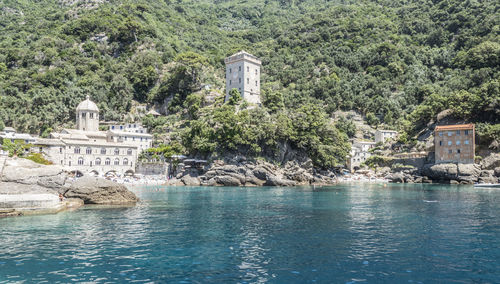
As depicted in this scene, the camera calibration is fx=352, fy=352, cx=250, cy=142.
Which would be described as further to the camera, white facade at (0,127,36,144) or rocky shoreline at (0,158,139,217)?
white facade at (0,127,36,144)

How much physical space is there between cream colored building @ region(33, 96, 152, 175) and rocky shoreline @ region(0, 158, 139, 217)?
36.5 metres

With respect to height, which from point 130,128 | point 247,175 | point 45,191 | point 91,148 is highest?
point 130,128

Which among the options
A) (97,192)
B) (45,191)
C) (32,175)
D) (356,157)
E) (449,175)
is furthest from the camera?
(356,157)

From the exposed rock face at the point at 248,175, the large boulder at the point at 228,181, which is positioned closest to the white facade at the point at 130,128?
the exposed rock face at the point at 248,175

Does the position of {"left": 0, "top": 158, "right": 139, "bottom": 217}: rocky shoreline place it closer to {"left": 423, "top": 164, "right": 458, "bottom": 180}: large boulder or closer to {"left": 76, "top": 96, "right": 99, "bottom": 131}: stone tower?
{"left": 423, "top": 164, "right": 458, "bottom": 180}: large boulder

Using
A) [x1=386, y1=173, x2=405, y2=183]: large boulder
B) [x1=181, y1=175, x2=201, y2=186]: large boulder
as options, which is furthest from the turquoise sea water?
[x1=386, y1=173, x2=405, y2=183]: large boulder

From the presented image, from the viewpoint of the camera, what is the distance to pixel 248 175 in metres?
66.6

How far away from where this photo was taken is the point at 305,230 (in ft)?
69.1

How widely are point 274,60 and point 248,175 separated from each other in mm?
96094

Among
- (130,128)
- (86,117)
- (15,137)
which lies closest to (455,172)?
(130,128)

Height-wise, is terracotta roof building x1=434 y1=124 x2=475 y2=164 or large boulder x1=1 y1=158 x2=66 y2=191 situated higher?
terracotta roof building x1=434 y1=124 x2=475 y2=164

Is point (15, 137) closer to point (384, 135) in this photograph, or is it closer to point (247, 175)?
point (247, 175)

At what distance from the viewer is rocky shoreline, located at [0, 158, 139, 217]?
26447mm

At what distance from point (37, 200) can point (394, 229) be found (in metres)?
25.8
